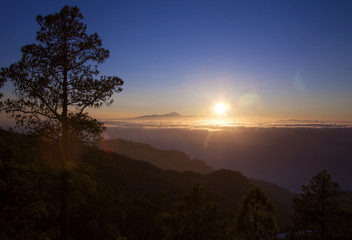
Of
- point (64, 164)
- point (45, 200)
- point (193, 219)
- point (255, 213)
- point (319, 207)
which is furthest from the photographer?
point (45, 200)

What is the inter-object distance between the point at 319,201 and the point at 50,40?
20167 mm

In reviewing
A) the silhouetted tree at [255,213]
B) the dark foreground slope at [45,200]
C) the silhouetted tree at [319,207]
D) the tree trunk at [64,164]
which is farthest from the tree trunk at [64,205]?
the silhouetted tree at [319,207]

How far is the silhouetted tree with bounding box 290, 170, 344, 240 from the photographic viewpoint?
1404 cm

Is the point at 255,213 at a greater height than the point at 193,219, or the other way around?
the point at 255,213

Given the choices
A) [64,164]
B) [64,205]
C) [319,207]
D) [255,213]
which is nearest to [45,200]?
[64,205]

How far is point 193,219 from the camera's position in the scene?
16.1 m

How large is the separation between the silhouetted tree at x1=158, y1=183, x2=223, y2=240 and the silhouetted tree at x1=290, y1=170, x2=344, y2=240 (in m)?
5.70

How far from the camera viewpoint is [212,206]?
16.5 metres

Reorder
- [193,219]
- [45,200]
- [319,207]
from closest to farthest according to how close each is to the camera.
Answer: [319,207] < [193,219] < [45,200]

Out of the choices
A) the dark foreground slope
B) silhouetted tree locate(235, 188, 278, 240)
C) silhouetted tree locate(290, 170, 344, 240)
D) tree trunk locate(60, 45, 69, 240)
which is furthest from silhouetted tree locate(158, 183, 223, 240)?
tree trunk locate(60, 45, 69, 240)

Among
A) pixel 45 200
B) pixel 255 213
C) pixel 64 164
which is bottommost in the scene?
pixel 255 213

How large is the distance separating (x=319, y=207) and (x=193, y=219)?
9.40 meters

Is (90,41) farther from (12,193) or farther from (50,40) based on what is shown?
(12,193)

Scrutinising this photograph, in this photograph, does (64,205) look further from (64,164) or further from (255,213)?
(255,213)
